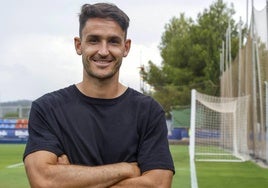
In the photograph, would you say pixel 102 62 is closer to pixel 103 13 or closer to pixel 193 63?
pixel 103 13

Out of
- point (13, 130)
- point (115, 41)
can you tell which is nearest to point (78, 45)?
point (115, 41)

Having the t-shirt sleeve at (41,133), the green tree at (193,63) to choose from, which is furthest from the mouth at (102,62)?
the green tree at (193,63)

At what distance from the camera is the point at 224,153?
25594 mm

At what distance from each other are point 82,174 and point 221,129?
24.4 metres

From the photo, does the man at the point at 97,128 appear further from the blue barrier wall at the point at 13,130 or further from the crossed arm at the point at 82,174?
the blue barrier wall at the point at 13,130

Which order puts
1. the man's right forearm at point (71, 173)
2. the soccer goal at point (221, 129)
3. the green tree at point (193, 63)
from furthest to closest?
the green tree at point (193, 63) → the soccer goal at point (221, 129) → the man's right forearm at point (71, 173)

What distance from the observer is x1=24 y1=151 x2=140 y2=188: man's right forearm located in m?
3.22

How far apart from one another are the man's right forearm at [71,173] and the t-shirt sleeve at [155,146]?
8 cm

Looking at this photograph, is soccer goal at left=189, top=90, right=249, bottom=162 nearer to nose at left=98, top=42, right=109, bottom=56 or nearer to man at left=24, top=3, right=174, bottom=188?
man at left=24, top=3, right=174, bottom=188

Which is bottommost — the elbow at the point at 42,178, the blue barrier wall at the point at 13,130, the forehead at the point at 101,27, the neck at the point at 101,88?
the elbow at the point at 42,178

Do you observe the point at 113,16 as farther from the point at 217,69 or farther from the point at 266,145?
the point at 217,69

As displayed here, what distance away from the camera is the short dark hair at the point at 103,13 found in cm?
333

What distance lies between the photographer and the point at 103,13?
333 centimetres

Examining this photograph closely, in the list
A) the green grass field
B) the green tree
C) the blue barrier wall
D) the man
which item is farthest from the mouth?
the green tree
